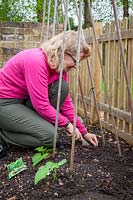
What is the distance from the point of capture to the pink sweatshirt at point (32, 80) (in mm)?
2697

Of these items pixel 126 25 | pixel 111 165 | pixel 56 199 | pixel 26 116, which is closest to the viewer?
pixel 56 199

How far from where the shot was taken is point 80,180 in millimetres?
2221

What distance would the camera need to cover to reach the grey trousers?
9.74 ft

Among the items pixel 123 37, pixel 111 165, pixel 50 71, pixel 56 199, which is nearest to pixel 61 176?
pixel 56 199

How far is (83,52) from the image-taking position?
2686 mm

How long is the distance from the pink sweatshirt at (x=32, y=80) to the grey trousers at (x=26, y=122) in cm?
7

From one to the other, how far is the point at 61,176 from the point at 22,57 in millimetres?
1058

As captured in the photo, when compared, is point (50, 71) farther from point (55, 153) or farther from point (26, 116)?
point (55, 153)

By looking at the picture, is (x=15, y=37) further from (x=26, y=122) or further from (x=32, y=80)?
(x=32, y=80)

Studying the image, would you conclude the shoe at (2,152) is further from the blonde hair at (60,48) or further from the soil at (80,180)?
the blonde hair at (60,48)

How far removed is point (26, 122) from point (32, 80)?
0.47m

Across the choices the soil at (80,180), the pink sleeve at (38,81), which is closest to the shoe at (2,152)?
the soil at (80,180)

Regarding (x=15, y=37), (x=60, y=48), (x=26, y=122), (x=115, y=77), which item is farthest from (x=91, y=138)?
(x=15, y=37)

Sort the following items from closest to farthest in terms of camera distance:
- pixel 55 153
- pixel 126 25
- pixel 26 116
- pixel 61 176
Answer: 1. pixel 61 176
2. pixel 55 153
3. pixel 26 116
4. pixel 126 25
